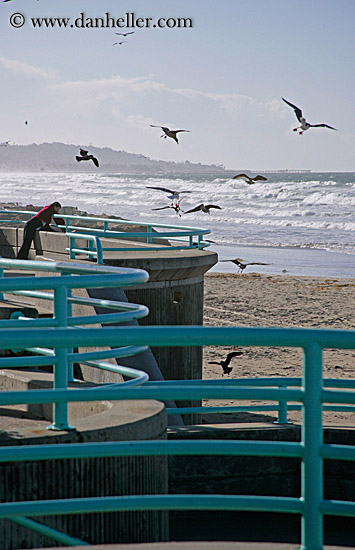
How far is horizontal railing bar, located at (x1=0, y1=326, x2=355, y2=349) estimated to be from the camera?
8.11ft

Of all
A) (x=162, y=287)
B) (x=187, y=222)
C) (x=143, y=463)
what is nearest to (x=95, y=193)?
(x=187, y=222)

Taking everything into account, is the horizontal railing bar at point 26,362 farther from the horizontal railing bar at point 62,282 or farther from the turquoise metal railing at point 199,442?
the turquoise metal railing at point 199,442

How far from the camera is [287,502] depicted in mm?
2543

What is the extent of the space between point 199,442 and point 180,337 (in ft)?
1.17

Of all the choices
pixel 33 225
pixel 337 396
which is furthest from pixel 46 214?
pixel 337 396

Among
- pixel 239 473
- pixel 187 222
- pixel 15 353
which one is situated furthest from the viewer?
pixel 187 222

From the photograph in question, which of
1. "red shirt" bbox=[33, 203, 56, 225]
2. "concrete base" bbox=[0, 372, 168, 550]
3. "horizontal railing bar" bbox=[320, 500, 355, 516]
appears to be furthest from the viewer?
"red shirt" bbox=[33, 203, 56, 225]

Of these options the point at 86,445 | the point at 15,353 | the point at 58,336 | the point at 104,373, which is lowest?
the point at 104,373

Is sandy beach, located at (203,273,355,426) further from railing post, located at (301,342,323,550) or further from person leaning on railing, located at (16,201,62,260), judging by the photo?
railing post, located at (301,342,323,550)

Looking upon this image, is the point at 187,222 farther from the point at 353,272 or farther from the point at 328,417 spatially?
the point at 328,417

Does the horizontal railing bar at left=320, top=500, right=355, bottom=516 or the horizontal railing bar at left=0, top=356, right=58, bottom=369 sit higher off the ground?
the horizontal railing bar at left=0, top=356, right=58, bottom=369

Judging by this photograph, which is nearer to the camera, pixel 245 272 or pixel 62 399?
pixel 62 399

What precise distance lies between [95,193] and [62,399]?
270 ft

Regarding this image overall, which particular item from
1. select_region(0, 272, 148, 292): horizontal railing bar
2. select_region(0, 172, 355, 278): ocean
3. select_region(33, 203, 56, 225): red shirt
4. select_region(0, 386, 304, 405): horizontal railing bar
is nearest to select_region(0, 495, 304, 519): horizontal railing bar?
select_region(0, 386, 304, 405): horizontal railing bar
